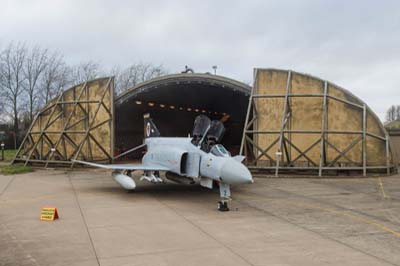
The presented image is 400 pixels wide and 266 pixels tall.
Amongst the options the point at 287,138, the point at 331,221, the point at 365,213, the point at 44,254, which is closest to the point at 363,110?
the point at 287,138

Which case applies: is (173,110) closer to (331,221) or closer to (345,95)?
(345,95)

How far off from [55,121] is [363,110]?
20.9 metres

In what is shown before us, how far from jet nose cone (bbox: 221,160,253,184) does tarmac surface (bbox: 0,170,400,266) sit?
0.95 metres

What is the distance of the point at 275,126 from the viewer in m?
21.9

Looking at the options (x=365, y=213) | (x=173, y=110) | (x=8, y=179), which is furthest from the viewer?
(x=173, y=110)

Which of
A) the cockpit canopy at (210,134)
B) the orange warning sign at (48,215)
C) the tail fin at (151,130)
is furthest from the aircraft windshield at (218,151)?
the tail fin at (151,130)

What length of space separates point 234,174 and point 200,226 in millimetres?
2594

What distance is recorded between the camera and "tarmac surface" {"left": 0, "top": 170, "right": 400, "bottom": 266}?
6898 millimetres

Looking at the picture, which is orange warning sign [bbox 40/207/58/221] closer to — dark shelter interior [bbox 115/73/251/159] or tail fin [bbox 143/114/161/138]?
tail fin [bbox 143/114/161/138]

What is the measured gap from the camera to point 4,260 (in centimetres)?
667

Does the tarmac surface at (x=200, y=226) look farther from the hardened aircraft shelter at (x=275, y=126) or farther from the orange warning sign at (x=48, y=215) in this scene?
the hardened aircraft shelter at (x=275, y=126)

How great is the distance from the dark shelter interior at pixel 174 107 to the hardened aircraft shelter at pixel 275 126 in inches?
14.2

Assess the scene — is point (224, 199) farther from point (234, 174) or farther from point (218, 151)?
point (218, 151)

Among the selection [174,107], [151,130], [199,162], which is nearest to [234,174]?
[199,162]
